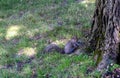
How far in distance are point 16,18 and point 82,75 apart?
5.13 meters

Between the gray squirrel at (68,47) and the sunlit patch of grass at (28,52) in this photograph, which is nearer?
the gray squirrel at (68,47)

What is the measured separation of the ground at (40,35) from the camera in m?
6.80

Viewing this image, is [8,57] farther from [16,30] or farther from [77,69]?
[77,69]

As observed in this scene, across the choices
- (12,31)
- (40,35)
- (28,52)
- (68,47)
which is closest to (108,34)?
(68,47)

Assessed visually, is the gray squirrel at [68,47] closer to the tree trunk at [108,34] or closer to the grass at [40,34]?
the grass at [40,34]

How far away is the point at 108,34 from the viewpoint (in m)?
6.16

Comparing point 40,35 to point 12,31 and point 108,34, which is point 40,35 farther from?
point 108,34

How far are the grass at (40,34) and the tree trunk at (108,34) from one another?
37cm

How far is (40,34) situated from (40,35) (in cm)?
7

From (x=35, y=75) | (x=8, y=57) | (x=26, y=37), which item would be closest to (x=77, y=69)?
(x=35, y=75)

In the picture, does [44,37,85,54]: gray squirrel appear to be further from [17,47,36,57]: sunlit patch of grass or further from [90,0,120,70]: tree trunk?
[90,0,120,70]: tree trunk

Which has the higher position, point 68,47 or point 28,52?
point 68,47

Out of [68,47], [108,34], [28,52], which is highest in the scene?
[108,34]

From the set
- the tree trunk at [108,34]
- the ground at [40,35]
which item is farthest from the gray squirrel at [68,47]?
the tree trunk at [108,34]
